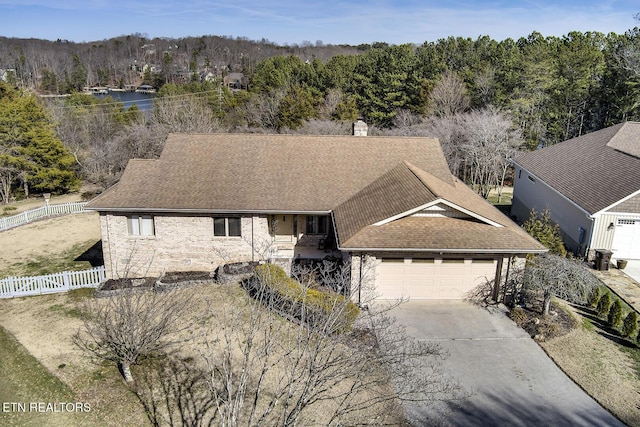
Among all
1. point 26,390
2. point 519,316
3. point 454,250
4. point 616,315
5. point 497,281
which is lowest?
point 26,390

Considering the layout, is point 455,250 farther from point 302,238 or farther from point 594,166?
point 594,166

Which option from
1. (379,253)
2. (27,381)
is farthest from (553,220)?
(27,381)

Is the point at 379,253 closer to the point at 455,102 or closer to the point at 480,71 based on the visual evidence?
the point at 455,102

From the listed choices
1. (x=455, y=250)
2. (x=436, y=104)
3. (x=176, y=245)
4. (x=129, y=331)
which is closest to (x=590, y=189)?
(x=455, y=250)

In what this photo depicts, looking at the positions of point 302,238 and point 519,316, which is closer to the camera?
point 519,316

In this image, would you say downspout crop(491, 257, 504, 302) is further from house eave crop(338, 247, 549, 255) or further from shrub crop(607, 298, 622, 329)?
shrub crop(607, 298, 622, 329)

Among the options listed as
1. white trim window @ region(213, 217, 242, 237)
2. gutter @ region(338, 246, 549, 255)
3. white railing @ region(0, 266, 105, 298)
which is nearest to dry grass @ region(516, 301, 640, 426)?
gutter @ region(338, 246, 549, 255)

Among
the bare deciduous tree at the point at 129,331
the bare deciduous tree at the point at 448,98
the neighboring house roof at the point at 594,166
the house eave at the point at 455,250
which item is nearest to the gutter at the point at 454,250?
the house eave at the point at 455,250

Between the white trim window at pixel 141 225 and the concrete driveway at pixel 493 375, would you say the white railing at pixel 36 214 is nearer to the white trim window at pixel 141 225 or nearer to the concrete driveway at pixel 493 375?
the white trim window at pixel 141 225
